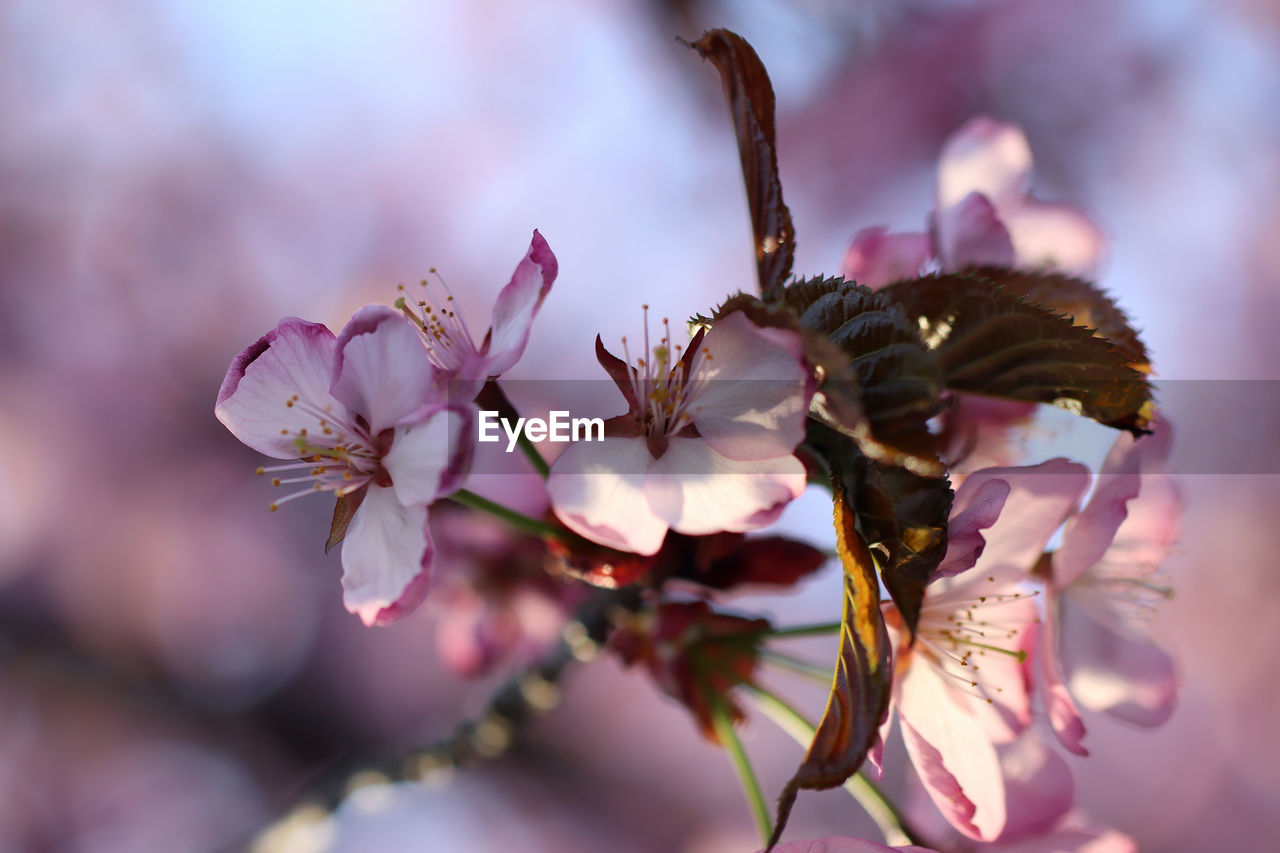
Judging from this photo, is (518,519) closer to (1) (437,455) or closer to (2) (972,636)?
(1) (437,455)

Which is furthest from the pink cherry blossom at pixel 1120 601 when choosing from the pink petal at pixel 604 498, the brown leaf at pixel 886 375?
the pink petal at pixel 604 498

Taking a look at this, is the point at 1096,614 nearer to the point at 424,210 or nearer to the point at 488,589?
the point at 488,589

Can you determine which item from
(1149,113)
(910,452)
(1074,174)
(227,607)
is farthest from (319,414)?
(1149,113)

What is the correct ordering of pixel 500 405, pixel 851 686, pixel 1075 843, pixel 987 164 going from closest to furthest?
pixel 851 686, pixel 500 405, pixel 1075 843, pixel 987 164

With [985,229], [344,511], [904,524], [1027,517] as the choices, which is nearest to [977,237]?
[985,229]

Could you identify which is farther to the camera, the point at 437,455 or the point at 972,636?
the point at 972,636

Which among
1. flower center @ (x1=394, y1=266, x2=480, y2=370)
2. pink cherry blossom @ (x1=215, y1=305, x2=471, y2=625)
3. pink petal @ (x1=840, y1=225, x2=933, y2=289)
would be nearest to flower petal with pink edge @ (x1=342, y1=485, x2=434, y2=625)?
pink cherry blossom @ (x1=215, y1=305, x2=471, y2=625)
